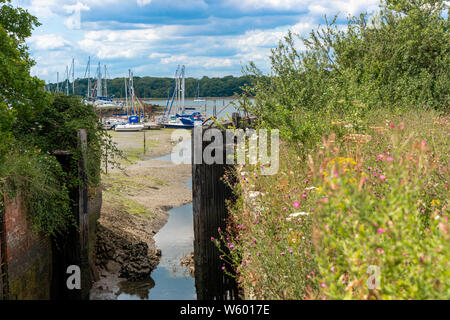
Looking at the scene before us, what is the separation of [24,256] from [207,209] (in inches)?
127

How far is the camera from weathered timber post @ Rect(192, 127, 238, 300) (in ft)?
24.0

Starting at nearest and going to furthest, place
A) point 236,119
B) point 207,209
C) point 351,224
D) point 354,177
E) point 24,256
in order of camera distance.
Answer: point 351,224
point 354,177
point 207,209
point 24,256
point 236,119

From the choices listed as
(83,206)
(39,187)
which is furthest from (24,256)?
(83,206)

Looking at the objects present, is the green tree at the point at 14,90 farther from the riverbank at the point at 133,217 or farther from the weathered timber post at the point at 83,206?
the riverbank at the point at 133,217

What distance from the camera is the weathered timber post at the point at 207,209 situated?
7305 millimetres

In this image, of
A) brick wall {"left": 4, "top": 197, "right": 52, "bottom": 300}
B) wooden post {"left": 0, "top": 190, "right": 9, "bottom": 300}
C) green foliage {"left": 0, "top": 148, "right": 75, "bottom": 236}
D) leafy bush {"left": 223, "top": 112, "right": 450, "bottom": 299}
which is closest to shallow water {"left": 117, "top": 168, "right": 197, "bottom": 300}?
brick wall {"left": 4, "top": 197, "right": 52, "bottom": 300}

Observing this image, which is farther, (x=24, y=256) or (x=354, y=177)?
(x=24, y=256)

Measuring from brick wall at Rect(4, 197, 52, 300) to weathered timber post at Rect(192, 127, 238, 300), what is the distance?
2908mm

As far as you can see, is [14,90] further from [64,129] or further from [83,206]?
[83,206]

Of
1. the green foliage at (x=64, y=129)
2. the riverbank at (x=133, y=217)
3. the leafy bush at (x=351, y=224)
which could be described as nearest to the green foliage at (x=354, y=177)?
the leafy bush at (x=351, y=224)

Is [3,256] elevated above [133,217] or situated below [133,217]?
above

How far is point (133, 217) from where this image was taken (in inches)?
616
